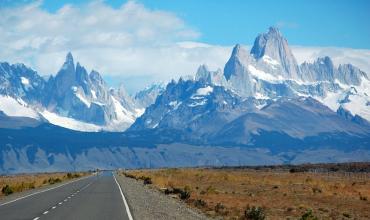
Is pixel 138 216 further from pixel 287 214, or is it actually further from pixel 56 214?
pixel 287 214

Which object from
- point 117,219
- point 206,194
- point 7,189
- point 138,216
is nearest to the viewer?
point 117,219

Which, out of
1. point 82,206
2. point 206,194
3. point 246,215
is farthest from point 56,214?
point 206,194

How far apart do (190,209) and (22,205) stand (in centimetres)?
1090

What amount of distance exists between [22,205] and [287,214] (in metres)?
17.0

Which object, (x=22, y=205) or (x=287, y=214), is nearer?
(x=287, y=214)

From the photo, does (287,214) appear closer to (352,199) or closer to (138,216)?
(138,216)

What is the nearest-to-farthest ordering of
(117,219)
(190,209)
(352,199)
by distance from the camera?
(117,219)
(190,209)
(352,199)

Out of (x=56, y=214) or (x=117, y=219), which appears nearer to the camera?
(x=117, y=219)

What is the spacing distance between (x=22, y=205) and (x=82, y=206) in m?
4.07

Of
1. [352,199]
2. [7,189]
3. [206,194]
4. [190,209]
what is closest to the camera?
[190,209]

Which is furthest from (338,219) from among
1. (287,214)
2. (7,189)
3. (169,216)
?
(7,189)

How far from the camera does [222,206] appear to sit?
147ft

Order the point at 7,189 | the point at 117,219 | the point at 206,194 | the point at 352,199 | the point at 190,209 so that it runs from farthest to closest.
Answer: the point at 7,189 → the point at 206,194 → the point at 352,199 → the point at 190,209 → the point at 117,219

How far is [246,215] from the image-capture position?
120 ft
